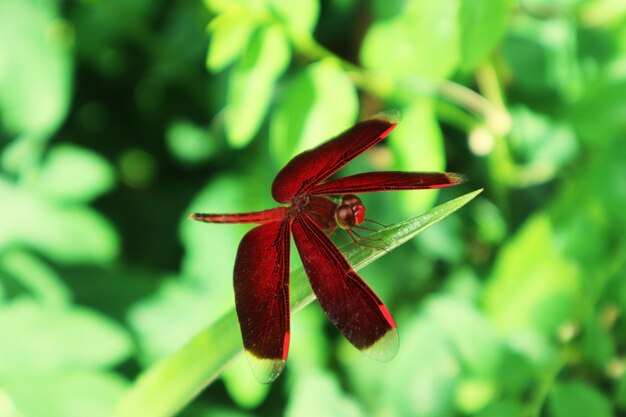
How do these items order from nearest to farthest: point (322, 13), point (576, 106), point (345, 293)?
point (345, 293), point (576, 106), point (322, 13)

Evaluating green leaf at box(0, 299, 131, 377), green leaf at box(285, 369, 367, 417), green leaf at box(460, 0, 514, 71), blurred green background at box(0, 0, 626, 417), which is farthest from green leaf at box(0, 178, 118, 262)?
green leaf at box(460, 0, 514, 71)

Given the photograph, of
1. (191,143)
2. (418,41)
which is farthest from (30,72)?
(418,41)

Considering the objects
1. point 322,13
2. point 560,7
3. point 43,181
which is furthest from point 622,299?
point 43,181

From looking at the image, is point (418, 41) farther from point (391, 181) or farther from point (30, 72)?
point (30, 72)

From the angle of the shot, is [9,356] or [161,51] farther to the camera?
[161,51]

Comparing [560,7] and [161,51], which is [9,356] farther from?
[560,7]

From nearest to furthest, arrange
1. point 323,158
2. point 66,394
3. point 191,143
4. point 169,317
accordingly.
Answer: point 323,158, point 66,394, point 169,317, point 191,143

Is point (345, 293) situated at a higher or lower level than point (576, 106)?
higher

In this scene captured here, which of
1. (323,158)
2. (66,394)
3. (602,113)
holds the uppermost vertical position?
(323,158)
